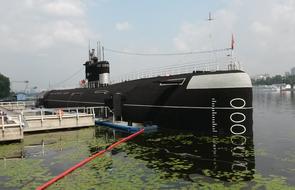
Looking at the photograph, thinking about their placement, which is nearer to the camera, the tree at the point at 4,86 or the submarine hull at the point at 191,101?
the submarine hull at the point at 191,101

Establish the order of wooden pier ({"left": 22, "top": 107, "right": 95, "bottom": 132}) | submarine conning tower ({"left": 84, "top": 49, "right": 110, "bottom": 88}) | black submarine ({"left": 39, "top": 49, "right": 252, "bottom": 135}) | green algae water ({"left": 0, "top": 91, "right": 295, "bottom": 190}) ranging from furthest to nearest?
submarine conning tower ({"left": 84, "top": 49, "right": 110, "bottom": 88}) → wooden pier ({"left": 22, "top": 107, "right": 95, "bottom": 132}) → black submarine ({"left": 39, "top": 49, "right": 252, "bottom": 135}) → green algae water ({"left": 0, "top": 91, "right": 295, "bottom": 190})

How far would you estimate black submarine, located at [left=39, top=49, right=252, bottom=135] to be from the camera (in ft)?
72.0

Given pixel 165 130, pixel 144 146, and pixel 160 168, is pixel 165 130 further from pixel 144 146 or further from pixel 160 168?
pixel 160 168

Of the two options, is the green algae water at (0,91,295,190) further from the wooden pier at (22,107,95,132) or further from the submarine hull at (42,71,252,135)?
the wooden pier at (22,107,95,132)

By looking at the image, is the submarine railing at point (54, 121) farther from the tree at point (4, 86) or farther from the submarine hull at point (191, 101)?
the tree at point (4, 86)

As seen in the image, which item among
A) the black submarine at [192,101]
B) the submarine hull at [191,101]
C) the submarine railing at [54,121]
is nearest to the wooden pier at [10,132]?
the submarine railing at [54,121]

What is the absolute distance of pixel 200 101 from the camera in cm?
2322

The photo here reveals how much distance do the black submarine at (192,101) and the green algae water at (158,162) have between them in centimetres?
127

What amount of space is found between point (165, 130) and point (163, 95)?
300cm

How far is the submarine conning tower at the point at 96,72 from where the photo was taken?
4381 centimetres

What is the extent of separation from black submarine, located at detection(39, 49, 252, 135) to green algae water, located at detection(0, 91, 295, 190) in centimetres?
127

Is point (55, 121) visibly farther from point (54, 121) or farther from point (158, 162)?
point (158, 162)

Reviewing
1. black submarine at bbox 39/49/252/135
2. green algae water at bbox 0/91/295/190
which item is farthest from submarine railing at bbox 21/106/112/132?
green algae water at bbox 0/91/295/190

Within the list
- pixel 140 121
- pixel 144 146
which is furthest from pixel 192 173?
pixel 140 121
